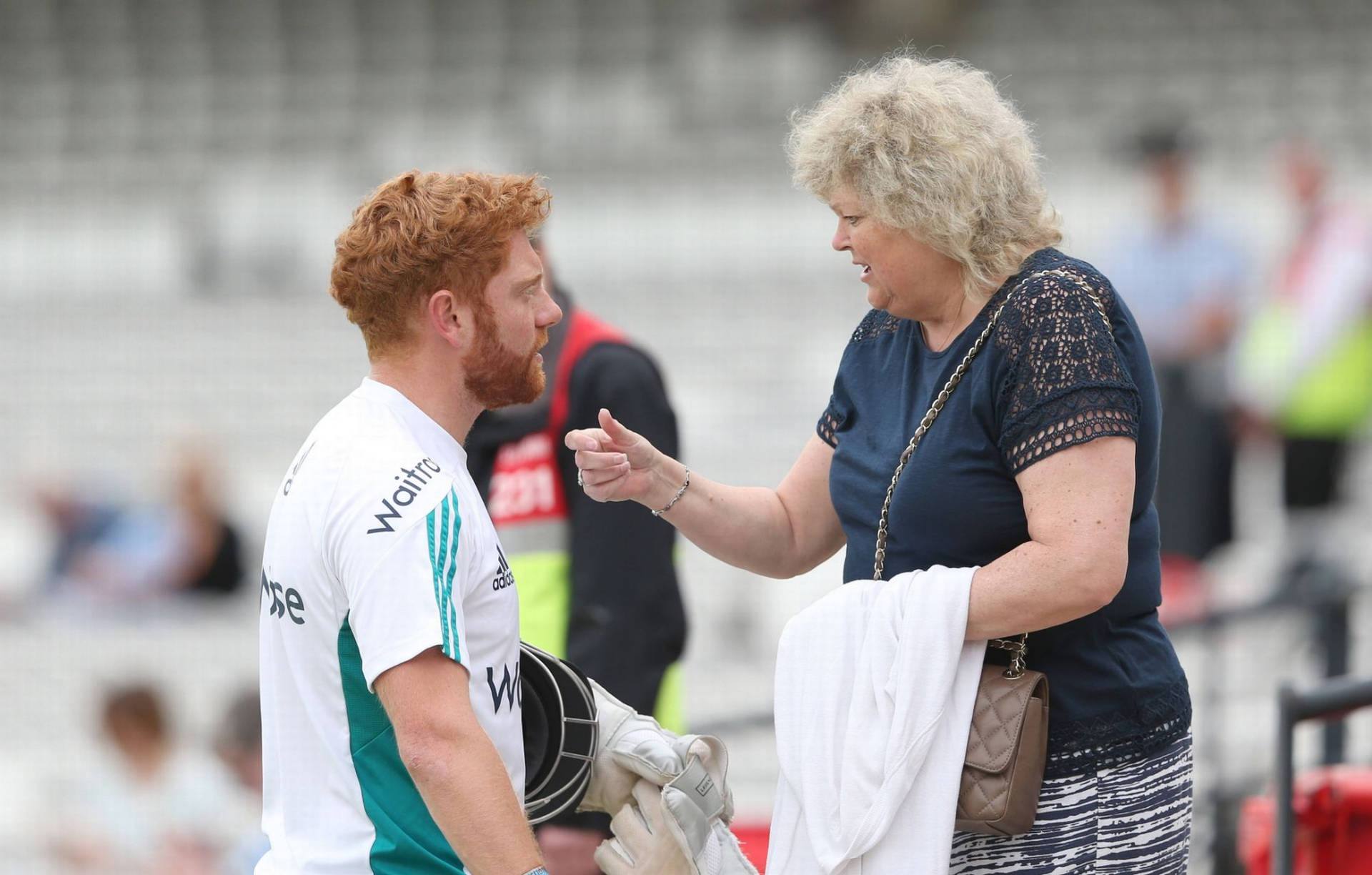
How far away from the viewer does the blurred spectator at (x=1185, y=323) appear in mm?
6277

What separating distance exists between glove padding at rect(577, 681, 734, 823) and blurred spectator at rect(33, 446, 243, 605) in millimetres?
5655

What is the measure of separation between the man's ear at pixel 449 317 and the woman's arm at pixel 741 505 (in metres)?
0.39

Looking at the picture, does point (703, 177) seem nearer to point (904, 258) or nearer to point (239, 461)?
point (239, 461)

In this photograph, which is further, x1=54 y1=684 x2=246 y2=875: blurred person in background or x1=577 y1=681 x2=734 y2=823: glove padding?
x1=54 y1=684 x2=246 y2=875: blurred person in background

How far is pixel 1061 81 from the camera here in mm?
12773

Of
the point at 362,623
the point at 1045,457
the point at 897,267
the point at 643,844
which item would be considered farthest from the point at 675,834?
the point at 897,267

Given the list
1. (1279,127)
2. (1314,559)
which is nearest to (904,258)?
(1314,559)

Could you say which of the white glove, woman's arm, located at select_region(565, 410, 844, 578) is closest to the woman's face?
woman's arm, located at select_region(565, 410, 844, 578)

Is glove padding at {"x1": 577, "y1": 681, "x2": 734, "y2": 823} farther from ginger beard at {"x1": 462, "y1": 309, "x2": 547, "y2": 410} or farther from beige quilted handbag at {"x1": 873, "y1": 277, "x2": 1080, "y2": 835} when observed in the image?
ginger beard at {"x1": 462, "y1": 309, "x2": 547, "y2": 410}

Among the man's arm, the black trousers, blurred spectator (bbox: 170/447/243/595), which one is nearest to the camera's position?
the man's arm

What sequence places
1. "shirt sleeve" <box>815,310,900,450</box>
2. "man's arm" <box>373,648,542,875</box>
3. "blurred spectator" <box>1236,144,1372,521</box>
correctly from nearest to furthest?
1. "man's arm" <box>373,648,542,875</box>
2. "shirt sleeve" <box>815,310,900,450</box>
3. "blurred spectator" <box>1236,144,1372,521</box>

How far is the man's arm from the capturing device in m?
1.59

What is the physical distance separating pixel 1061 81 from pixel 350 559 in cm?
1205

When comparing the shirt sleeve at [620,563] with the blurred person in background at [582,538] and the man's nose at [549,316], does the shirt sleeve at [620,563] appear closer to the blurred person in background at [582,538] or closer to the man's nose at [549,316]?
the blurred person in background at [582,538]
